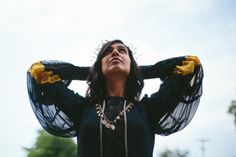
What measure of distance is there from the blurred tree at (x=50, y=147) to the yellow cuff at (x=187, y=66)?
975cm

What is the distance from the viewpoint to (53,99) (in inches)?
104

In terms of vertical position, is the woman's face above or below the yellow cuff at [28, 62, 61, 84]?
above

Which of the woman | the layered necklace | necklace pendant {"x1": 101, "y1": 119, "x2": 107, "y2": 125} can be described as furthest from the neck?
necklace pendant {"x1": 101, "y1": 119, "x2": 107, "y2": 125}

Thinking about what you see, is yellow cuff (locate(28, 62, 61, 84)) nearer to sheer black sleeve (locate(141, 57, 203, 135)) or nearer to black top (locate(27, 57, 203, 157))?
black top (locate(27, 57, 203, 157))

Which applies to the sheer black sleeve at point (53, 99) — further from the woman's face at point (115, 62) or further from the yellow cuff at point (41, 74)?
the woman's face at point (115, 62)

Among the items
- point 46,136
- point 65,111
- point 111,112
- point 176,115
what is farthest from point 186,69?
point 46,136

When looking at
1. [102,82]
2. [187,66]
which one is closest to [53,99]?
[102,82]

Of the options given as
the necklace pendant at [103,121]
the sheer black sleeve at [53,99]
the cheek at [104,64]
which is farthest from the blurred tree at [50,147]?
the necklace pendant at [103,121]

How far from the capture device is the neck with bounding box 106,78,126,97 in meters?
2.62

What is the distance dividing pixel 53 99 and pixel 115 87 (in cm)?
41

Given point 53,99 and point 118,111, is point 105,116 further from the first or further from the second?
point 53,99

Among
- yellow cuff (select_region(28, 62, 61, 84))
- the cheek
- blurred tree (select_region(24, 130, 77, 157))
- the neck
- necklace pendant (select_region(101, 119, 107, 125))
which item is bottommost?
blurred tree (select_region(24, 130, 77, 157))

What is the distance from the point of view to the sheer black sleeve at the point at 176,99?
2.58 metres

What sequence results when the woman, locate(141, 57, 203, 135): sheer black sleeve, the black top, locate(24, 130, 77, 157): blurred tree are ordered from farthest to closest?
locate(24, 130, 77, 157): blurred tree < locate(141, 57, 203, 135): sheer black sleeve < the woman < the black top
